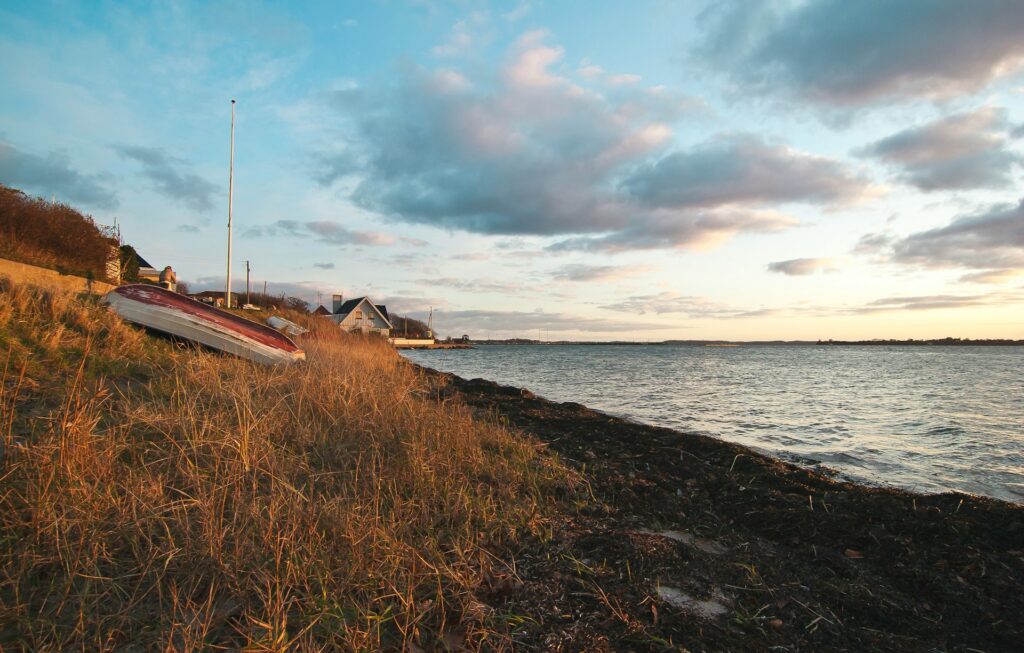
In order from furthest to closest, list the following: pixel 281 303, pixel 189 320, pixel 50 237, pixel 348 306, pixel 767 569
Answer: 1. pixel 348 306
2. pixel 281 303
3. pixel 50 237
4. pixel 189 320
5. pixel 767 569

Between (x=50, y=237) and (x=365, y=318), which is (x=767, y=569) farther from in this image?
(x=365, y=318)

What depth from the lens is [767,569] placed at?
11.1ft

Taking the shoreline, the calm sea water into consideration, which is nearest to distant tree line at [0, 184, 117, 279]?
the calm sea water

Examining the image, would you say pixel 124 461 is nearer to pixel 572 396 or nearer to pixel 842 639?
→ pixel 842 639

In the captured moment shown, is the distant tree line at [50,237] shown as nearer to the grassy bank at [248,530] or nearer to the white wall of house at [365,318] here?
the grassy bank at [248,530]

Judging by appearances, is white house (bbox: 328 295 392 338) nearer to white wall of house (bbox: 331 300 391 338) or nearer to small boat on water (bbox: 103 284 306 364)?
white wall of house (bbox: 331 300 391 338)

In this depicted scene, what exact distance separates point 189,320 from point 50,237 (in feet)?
32.4

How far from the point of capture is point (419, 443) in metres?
4.70

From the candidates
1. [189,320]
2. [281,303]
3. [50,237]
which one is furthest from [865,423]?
[281,303]

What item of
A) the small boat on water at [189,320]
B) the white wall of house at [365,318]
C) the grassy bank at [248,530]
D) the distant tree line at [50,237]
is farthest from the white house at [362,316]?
the grassy bank at [248,530]

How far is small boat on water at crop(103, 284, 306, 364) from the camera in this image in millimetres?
9703

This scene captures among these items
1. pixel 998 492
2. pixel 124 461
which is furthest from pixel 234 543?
pixel 998 492

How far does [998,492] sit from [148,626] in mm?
9015

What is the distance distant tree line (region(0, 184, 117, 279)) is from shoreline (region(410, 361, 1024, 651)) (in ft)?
53.2
